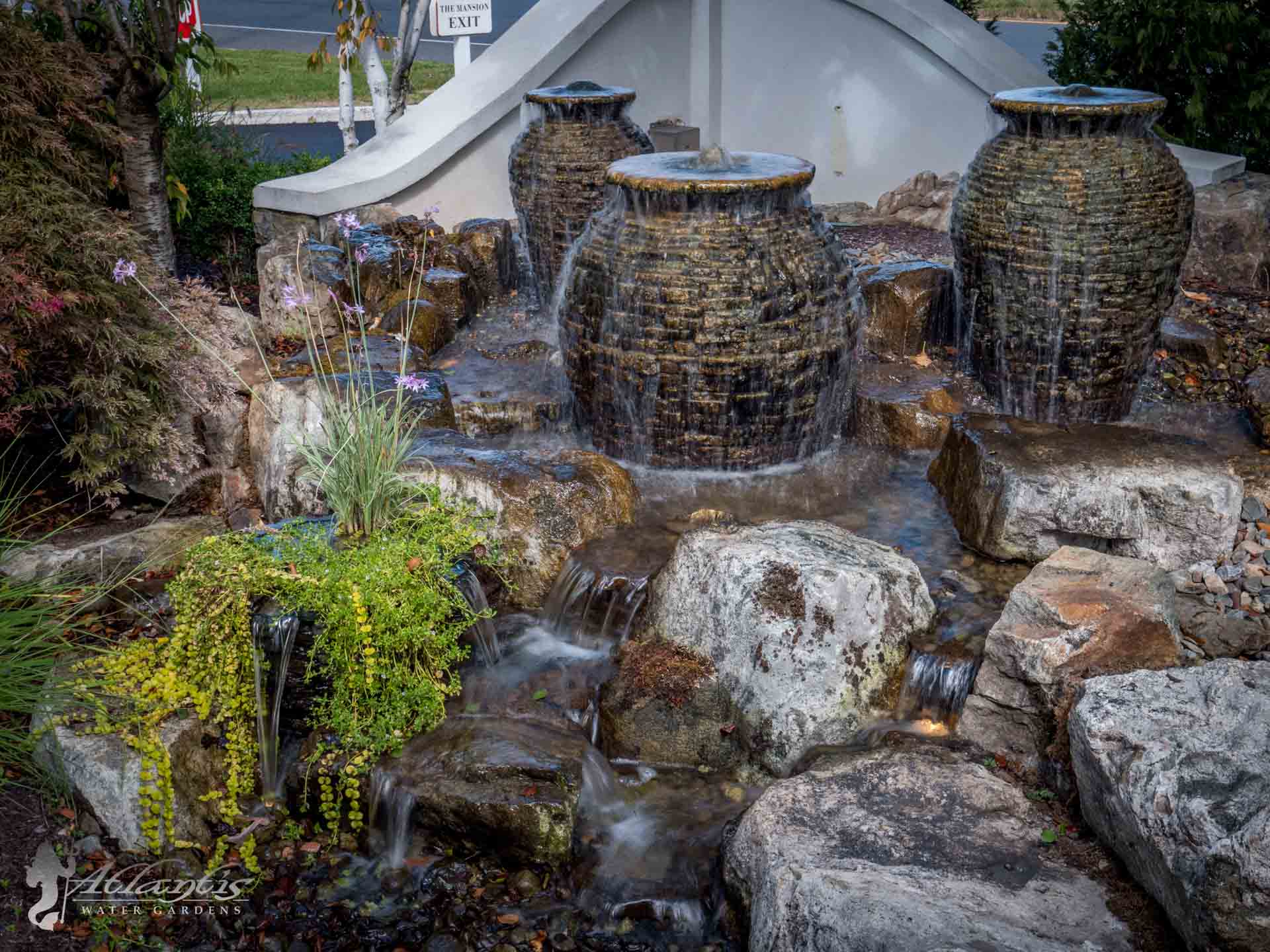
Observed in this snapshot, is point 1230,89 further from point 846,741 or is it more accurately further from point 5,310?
point 5,310

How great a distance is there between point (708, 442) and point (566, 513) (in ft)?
3.06

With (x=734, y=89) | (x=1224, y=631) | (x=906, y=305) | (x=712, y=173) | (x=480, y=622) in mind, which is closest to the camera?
(x=1224, y=631)

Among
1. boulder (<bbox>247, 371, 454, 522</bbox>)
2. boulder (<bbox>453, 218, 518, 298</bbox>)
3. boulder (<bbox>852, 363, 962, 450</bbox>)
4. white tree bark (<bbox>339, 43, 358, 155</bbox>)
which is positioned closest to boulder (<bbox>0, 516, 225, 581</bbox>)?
boulder (<bbox>247, 371, 454, 522</bbox>)

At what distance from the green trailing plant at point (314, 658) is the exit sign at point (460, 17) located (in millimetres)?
6187

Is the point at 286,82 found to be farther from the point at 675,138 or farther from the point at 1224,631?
the point at 1224,631

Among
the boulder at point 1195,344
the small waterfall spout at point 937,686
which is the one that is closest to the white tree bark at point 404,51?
the boulder at point 1195,344

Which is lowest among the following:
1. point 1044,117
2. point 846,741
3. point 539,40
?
point 846,741

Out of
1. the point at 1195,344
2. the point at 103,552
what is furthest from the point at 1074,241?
the point at 103,552

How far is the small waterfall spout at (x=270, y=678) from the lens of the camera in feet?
14.4

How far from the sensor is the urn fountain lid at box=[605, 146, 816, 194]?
5504mm

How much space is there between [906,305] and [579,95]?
99.3 inches

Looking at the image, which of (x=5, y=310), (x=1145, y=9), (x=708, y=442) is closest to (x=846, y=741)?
(x=708, y=442)

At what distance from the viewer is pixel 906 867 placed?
361 centimetres

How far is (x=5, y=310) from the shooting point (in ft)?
16.6
